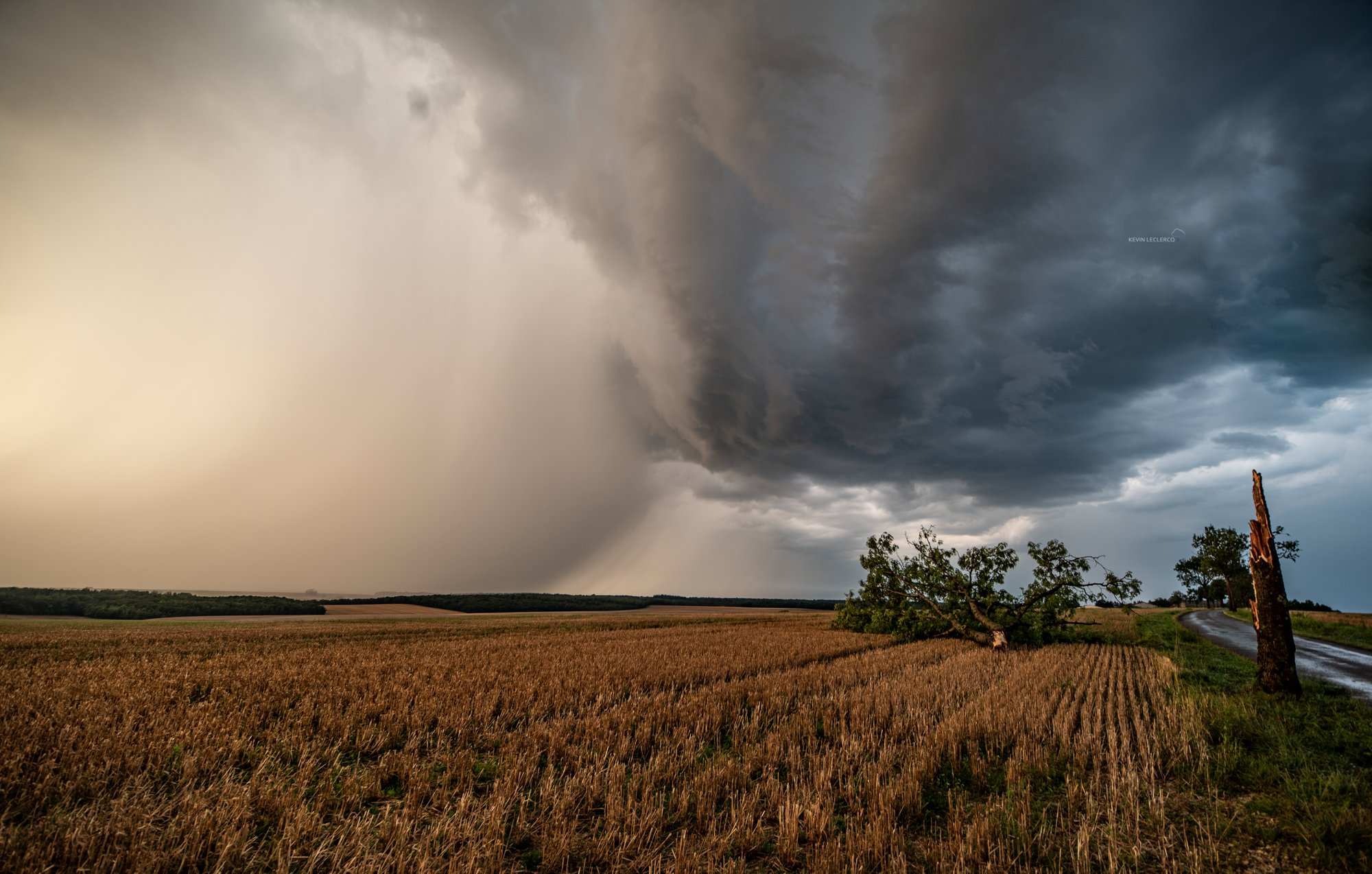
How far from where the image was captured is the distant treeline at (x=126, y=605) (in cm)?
6088

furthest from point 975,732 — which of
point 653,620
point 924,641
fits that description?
point 653,620

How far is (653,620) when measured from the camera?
5062 centimetres

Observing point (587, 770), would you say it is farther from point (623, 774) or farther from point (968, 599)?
point (968, 599)

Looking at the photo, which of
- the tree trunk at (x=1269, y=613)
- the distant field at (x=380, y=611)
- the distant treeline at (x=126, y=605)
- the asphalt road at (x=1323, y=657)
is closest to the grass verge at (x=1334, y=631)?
the asphalt road at (x=1323, y=657)

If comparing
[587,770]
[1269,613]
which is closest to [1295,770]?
[1269,613]

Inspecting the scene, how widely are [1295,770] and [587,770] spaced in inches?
431

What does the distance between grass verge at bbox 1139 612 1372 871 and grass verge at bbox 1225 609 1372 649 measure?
28.9 meters

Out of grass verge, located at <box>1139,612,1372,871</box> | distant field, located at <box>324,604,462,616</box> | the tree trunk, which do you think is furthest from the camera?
distant field, located at <box>324,604,462,616</box>

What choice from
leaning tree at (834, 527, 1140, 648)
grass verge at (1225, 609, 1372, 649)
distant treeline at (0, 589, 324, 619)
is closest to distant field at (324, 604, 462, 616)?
distant treeline at (0, 589, 324, 619)

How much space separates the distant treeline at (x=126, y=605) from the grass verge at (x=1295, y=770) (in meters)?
84.5

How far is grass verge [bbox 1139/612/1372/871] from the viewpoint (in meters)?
6.05

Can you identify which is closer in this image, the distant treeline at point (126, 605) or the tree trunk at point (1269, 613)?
the tree trunk at point (1269, 613)

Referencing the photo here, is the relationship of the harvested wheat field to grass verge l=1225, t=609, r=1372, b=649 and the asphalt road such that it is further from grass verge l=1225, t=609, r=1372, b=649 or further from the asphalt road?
grass verge l=1225, t=609, r=1372, b=649

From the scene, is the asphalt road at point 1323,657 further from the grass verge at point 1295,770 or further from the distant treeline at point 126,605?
the distant treeline at point 126,605
